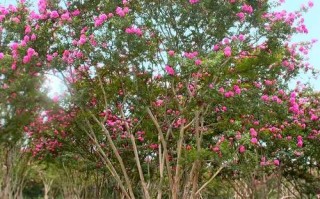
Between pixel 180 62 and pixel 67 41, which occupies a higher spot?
pixel 67 41

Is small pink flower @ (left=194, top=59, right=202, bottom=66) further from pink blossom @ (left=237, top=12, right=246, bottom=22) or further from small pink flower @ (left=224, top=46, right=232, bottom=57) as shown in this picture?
pink blossom @ (left=237, top=12, right=246, bottom=22)

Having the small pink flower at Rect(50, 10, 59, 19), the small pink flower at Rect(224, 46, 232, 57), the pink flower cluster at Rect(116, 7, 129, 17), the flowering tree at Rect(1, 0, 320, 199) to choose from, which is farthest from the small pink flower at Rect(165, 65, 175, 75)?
the small pink flower at Rect(50, 10, 59, 19)

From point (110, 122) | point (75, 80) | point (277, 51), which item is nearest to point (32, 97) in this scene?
point (75, 80)

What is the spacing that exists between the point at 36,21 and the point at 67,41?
2.85 ft

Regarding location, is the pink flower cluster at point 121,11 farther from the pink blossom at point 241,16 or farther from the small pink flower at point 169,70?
the pink blossom at point 241,16

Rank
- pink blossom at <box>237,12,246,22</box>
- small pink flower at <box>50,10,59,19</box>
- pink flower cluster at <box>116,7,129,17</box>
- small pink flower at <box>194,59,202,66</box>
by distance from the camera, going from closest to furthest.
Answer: small pink flower at <box>194,59,202,66</box>
pink flower cluster at <box>116,7,129,17</box>
pink blossom at <box>237,12,246,22</box>
small pink flower at <box>50,10,59,19</box>

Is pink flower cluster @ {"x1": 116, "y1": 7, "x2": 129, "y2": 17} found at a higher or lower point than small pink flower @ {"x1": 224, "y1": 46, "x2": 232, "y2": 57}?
higher

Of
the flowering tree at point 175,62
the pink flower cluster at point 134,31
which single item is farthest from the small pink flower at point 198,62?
the pink flower cluster at point 134,31

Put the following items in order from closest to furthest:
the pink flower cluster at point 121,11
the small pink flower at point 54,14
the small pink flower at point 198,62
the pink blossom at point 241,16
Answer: the small pink flower at point 198,62 → the pink flower cluster at point 121,11 → the pink blossom at point 241,16 → the small pink flower at point 54,14

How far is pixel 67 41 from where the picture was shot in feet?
40.1

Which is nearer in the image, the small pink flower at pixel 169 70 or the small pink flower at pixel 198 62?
the small pink flower at pixel 198 62

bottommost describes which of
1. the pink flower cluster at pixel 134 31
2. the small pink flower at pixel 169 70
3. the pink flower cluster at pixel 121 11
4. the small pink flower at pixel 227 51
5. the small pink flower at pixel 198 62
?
the small pink flower at pixel 198 62

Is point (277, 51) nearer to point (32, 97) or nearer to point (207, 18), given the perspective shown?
point (207, 18)

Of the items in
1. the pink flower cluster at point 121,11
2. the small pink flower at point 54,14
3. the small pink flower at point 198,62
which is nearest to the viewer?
the small pink flower at point 198,62
